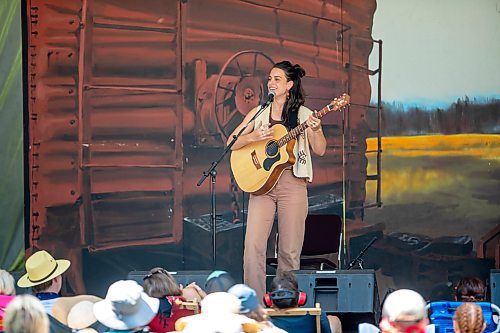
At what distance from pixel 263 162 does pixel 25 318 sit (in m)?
3.76

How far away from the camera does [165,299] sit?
5.45 meters

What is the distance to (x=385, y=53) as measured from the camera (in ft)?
28.7

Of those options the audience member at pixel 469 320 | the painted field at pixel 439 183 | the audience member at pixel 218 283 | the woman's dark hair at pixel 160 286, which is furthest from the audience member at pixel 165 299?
the painted field at pixel 439 183

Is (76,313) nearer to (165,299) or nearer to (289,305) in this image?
(165,299)

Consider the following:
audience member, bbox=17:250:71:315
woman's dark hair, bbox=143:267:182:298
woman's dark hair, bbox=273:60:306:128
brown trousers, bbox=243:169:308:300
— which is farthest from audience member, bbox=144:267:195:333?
woman's dark hair, bbox=273:60:306:128

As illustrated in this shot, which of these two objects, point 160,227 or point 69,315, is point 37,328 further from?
point 160,227

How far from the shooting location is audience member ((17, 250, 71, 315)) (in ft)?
19.5

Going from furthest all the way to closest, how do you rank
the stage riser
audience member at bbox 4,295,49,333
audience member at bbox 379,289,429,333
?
the stage riser → audience member at bbox 379,289,429,333 → audience member at bbox 4,295,49,333

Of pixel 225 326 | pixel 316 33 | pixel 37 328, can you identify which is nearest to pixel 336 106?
pixel 316 33

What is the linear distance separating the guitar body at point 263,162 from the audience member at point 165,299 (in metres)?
1.90

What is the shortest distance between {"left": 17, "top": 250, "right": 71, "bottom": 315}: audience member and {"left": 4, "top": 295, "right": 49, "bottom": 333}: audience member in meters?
1.79

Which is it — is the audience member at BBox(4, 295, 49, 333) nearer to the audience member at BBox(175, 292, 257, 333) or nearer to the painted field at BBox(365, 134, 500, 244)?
the audience member at BBox(175, 292, 257, 333)

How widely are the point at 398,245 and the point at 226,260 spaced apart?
4.68 feet

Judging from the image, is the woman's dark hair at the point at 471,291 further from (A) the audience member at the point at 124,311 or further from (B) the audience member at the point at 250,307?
(A) the audience member at the point at 124,311
